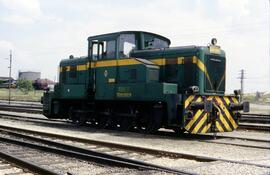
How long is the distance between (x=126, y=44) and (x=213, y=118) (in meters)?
3.98

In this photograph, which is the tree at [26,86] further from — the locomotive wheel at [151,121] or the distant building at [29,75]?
the locomotive wheel at [151,121]

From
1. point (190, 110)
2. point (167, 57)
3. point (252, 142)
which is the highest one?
point (167, 57)

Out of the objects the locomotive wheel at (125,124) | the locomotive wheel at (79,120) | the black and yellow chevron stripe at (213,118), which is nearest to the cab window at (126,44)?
the locomotive wheel at (125,124)

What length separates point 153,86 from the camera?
41.8ft

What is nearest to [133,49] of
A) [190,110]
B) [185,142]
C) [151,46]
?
[151,46]

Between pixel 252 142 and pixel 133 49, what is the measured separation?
521 centimetres

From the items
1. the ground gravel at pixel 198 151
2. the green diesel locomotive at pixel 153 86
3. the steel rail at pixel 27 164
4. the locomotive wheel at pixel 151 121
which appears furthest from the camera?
the locomotive wheel at pixel 151 121

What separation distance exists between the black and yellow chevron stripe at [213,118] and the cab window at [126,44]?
3187 mm

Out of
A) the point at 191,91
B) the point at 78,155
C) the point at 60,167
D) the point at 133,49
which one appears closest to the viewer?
the point at 60,167

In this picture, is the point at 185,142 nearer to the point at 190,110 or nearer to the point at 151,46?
the point at 190,110

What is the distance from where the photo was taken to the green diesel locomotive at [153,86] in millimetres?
12297

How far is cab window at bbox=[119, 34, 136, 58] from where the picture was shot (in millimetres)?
13898

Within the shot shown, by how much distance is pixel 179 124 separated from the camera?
39.8 ft

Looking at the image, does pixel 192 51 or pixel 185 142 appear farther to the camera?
pixel 192 51
